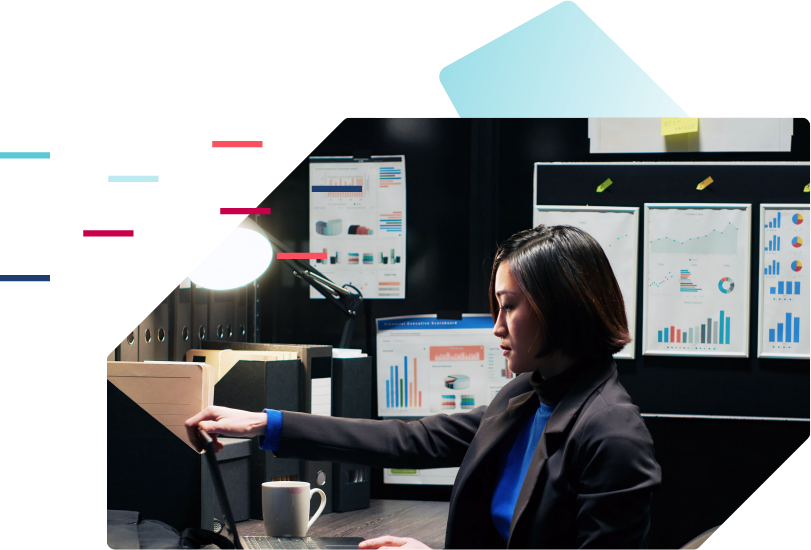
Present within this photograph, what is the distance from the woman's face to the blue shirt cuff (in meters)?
0.45

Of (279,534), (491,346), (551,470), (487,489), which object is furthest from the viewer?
(491,346)

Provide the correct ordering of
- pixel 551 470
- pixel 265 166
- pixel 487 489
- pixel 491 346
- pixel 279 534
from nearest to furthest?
pixel 551 470
pixel 487 489
pixel 279 534
pixel 265 166
pixel 491 346

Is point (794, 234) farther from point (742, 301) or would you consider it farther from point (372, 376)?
point (372, 376)

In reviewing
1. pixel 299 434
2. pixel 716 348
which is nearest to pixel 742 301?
pixel 716 348

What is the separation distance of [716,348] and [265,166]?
1.26 metres

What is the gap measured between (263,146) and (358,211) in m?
0.31

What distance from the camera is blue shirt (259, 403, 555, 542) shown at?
3.91ft

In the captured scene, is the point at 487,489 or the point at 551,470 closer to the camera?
the point at 551,470

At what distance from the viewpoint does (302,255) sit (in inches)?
69.4

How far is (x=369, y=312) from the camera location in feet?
5.91

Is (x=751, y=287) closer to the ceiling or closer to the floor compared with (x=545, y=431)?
closer to the ceiling

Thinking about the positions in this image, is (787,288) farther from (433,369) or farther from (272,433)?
(272,433)

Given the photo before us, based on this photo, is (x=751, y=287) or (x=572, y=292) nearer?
(x=572, y=292)

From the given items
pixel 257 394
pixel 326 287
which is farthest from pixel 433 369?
pixel 257 394
